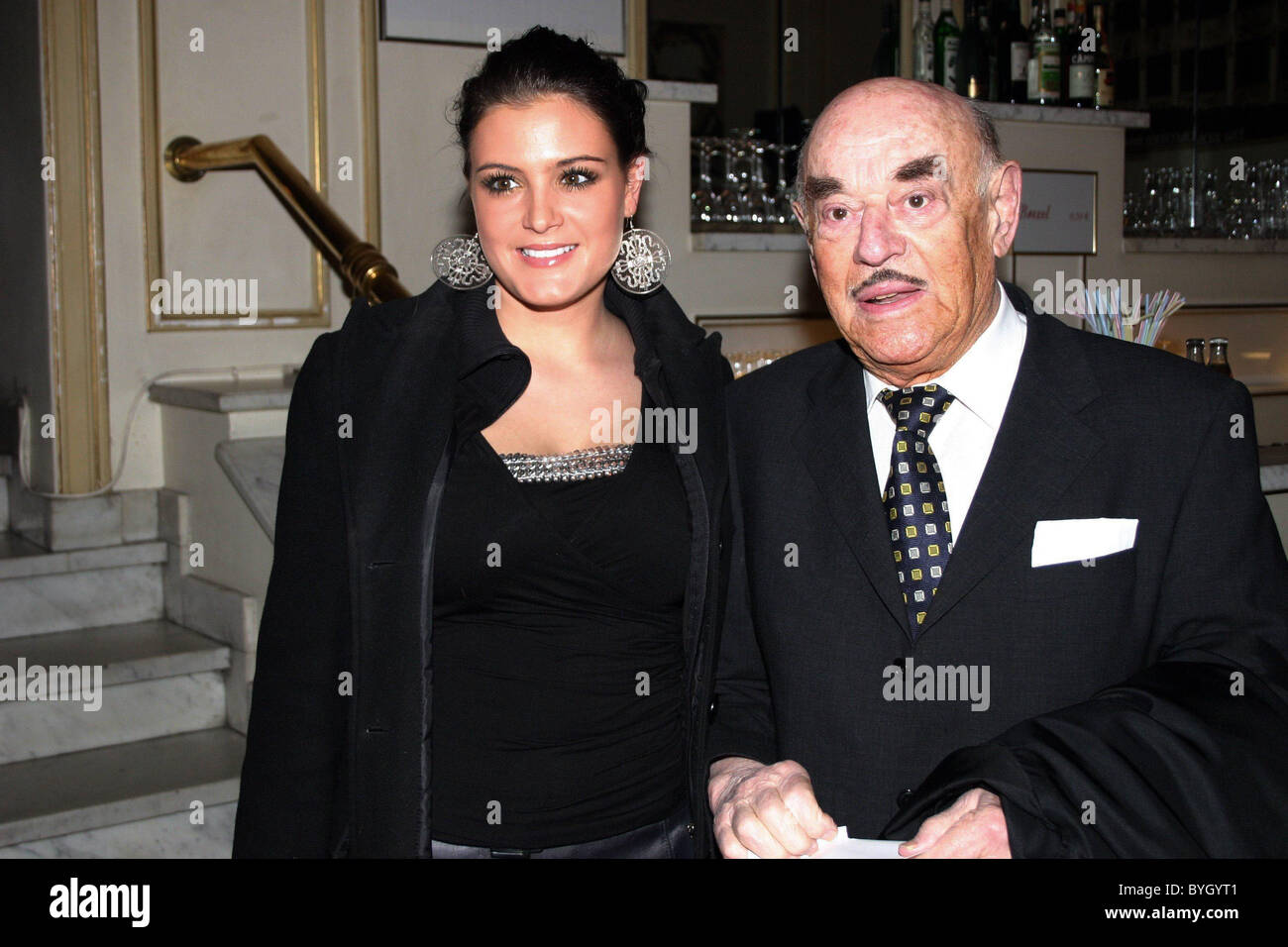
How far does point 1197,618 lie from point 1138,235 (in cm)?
435

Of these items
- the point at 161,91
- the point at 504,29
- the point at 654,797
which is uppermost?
the point at 504,29

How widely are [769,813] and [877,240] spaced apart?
60cm

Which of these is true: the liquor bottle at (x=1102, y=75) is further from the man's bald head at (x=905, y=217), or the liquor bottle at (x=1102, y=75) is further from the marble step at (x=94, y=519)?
the man's bald head at (x=905, y=217)

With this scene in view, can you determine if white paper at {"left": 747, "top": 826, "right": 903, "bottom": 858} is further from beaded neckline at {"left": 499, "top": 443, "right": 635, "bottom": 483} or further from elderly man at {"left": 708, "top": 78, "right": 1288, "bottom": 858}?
beaded neckline at {"left": 499, "top": 443, "right": 635, "bottom": 483}

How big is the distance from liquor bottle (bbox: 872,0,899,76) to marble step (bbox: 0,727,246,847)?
12.3ft

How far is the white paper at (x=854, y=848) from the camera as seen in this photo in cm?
114

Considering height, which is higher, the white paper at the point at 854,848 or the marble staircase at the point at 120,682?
the white paper at the point at 854,848

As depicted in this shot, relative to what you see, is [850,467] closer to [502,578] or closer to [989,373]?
[989,373]

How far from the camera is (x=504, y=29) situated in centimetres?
412

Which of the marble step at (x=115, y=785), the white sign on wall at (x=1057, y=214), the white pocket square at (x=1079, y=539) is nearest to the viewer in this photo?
the white pocket square at (x=1079, y=539)

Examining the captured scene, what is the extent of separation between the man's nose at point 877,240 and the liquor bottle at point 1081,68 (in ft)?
12.4

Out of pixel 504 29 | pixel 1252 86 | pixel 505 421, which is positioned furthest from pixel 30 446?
pixel 1252 86

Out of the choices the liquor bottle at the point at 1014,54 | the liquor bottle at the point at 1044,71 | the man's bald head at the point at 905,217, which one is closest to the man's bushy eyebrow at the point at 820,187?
the man's bald head at the point at 905,217
